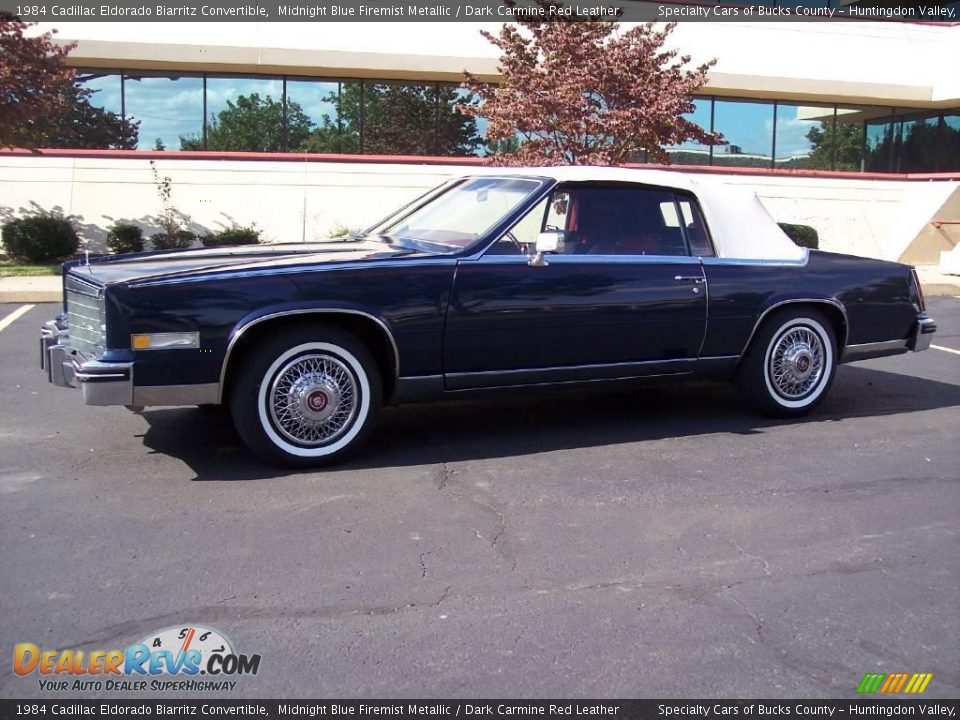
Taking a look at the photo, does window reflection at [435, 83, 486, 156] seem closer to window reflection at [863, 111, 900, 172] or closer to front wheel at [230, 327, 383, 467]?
window reflection at [863, 111, 900, 172]

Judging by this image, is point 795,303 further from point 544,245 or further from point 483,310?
point 483,310

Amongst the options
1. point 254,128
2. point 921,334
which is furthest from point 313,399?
point 254,128

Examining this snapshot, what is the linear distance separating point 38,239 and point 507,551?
1459cm

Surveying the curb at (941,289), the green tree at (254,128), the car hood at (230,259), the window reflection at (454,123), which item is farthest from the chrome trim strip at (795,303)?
the green tree at (254,128)

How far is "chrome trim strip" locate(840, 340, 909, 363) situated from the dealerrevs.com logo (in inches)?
194

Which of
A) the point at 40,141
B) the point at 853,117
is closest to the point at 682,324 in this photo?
the point at 40,141

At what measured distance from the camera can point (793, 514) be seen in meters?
4.70

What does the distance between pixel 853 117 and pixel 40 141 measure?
675 inches

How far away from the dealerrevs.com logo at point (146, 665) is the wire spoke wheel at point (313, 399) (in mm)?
1916

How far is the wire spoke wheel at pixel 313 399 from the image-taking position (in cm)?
512

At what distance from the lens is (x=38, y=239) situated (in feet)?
53.4

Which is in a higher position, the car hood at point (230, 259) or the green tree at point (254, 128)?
the green tree at point (254, 128)
